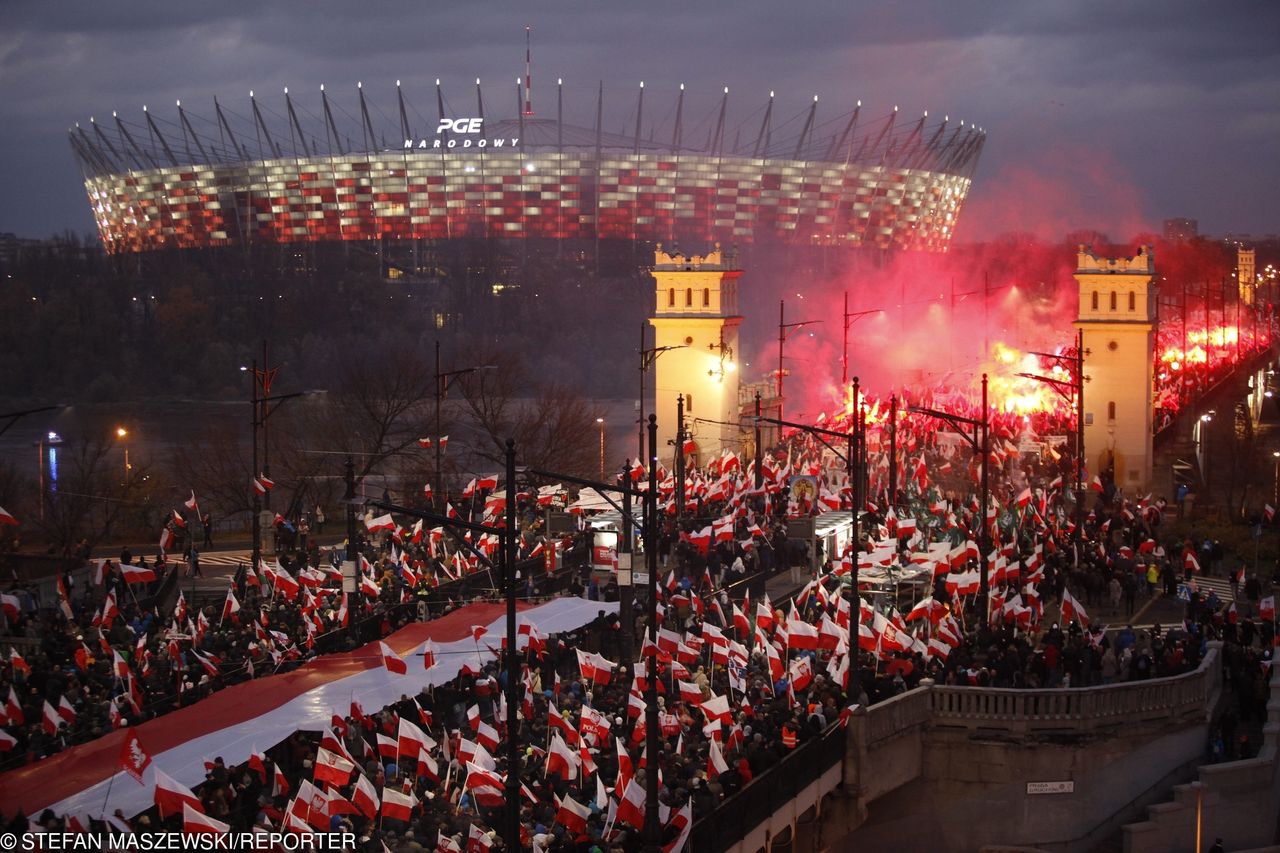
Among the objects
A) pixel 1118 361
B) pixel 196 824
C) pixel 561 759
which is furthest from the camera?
pixel 1118 361

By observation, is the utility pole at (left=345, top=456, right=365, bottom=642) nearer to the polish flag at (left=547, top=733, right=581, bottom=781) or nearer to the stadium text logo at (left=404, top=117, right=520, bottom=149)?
the polish flag at (left=547, top=733, right=581, bottom=781)

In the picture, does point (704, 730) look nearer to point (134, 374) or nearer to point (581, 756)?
point (581, 756)

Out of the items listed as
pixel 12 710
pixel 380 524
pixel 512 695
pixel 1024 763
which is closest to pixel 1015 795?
pixel 1024 763

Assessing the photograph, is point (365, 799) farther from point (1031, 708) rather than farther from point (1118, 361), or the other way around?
point (1118, 361)

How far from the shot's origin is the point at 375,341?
10906 cm

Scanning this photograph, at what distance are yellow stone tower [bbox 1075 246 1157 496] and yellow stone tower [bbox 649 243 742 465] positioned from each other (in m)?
10.2

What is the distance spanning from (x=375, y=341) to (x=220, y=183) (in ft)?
76.0

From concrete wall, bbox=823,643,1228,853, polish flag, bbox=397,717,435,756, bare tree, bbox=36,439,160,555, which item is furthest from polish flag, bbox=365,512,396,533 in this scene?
polish flag, bbox=397,717,435,756

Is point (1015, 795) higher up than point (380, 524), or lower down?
lower down

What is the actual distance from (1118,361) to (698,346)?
11987 mm

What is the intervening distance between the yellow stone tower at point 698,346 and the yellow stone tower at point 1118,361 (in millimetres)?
10247

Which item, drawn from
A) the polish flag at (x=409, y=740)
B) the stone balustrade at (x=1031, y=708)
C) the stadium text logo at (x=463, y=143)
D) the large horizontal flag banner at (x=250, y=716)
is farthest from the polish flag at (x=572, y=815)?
the stadium text logo at (x=463, y=143)

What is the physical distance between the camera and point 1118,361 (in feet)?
143

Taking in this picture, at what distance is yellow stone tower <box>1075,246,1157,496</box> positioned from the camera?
43312mm
